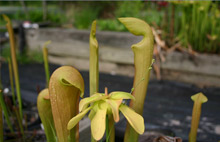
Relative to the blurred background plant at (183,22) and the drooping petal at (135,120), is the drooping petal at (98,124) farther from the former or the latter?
the blurred background plant at (183,22)

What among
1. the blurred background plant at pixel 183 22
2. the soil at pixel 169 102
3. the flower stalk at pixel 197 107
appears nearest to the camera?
the flower stalk at pixel 197 107

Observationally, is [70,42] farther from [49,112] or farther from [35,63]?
[49,112]

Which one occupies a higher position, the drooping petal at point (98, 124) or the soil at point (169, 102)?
the drooping petal at point (98, 124)

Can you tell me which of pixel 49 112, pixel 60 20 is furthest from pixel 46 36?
pixel 49 112

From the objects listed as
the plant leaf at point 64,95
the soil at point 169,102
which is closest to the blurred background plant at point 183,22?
the soil at point 169,102

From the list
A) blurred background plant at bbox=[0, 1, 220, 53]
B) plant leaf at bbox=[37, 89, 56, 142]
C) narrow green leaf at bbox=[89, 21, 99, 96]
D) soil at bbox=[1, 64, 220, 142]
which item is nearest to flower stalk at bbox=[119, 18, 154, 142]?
narrow green leaf at bbox=[89, 21, 99, 96]

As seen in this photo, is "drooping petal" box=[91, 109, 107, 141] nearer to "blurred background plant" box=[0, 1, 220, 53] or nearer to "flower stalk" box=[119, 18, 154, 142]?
"flower stalk" box=[119, 18, 154, 142]

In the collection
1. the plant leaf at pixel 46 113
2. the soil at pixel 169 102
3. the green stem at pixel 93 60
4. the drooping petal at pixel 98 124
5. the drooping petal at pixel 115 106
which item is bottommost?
the soil at pixel 169 102

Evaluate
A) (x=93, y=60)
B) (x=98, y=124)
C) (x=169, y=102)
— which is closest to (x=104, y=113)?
(x=98, y=124)
